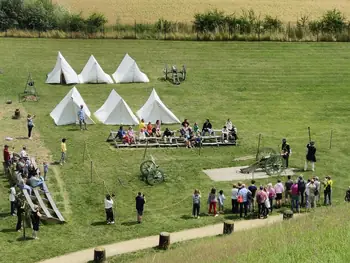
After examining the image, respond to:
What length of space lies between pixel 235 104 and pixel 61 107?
37.7ft

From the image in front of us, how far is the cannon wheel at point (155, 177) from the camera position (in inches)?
1052

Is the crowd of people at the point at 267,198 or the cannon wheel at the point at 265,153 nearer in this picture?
the crowd of people at the point at 267,198

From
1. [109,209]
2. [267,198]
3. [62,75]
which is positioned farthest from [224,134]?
[62,75]

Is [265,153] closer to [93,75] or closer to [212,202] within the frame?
[212,202]

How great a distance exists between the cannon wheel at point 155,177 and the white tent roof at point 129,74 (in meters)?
17.8

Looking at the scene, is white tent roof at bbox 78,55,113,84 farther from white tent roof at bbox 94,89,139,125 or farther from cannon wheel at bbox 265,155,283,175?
cannon wheel at bbox 265,155,283,175

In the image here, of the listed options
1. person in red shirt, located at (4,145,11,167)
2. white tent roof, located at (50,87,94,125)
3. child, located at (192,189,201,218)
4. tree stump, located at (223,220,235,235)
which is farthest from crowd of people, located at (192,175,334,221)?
white tent roof, located at (50,87,94,125)

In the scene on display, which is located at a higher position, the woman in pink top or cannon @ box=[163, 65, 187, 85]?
cannon @ box=[163, 65, 187, 85]

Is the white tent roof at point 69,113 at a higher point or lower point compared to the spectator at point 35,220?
higher

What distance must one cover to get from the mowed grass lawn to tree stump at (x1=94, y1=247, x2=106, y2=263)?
5.34 feet

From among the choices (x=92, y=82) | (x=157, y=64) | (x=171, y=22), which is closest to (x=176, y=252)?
(x=92, y=82)

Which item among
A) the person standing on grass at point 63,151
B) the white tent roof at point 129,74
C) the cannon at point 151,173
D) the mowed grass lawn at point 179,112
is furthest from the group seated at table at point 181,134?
the white tent roof at point 129,74

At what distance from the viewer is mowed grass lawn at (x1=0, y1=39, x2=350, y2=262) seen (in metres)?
23.1

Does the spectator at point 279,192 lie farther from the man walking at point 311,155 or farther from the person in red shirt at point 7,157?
the person in red shirt at point 7,157
